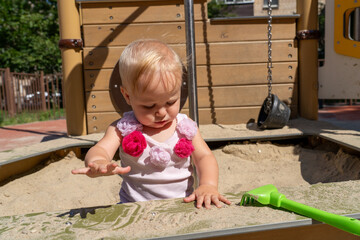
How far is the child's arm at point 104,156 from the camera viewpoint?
1.11 metres

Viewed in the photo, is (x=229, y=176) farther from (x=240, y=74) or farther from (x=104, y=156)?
(x=104, y=156)

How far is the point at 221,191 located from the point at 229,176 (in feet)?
0.81

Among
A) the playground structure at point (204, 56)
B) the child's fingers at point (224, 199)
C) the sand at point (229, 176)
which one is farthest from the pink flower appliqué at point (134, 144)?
the playground structure at point (204, 56)

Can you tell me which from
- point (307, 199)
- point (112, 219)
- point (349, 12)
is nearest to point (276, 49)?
point (349, 12)

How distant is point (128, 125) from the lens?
1.60 m

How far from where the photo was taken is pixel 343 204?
3.73 feet

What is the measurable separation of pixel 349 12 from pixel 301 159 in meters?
1.52

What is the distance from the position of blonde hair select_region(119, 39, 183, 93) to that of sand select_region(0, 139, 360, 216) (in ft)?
4.36

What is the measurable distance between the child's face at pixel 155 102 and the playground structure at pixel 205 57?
2.18 metres

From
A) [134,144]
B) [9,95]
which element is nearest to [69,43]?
[134,144]

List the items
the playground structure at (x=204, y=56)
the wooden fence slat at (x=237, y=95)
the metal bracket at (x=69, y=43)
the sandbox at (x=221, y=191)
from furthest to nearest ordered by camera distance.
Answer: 1. the wooden fence slat at (x=237, y=95)
2. the playground structure at (x=204, y=56)
3. the metal bracket at (x=69, y=43)
4. the sandbox at (x=221, y=191)

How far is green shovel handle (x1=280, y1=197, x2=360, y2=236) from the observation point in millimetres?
900

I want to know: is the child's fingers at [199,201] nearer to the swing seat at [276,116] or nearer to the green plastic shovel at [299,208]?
the green plastic shovel at [299,208]

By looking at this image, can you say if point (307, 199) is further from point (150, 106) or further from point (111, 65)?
point (111, 65)
